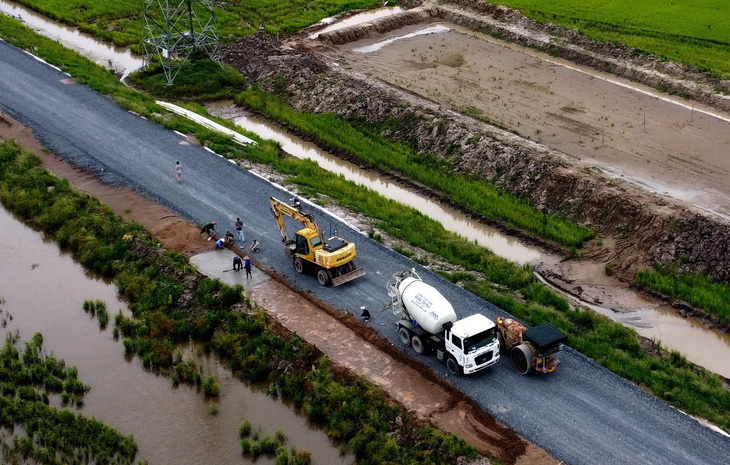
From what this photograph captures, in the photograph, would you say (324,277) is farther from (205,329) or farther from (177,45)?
(177,45)

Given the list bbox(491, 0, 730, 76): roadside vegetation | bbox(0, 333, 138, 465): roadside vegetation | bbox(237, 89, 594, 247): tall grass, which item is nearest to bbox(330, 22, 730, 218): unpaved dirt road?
bbox(491, 0, 730, 76): roadside vegetation

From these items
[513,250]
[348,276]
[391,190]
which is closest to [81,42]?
[391,190]

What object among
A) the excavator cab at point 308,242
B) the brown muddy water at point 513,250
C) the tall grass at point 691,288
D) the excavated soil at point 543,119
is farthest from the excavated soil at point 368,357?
the excavated soil at point 543,119

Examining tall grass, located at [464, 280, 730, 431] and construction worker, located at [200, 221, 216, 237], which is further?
construction worker, located at [200, 221, 216, 237]

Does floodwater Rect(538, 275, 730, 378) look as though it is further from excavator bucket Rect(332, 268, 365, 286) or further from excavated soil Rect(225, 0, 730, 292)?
excavator bucket Rect(332, 268, 365, 286)

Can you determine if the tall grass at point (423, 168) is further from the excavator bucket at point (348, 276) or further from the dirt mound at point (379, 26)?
the dirt mound at point (379, 26)
